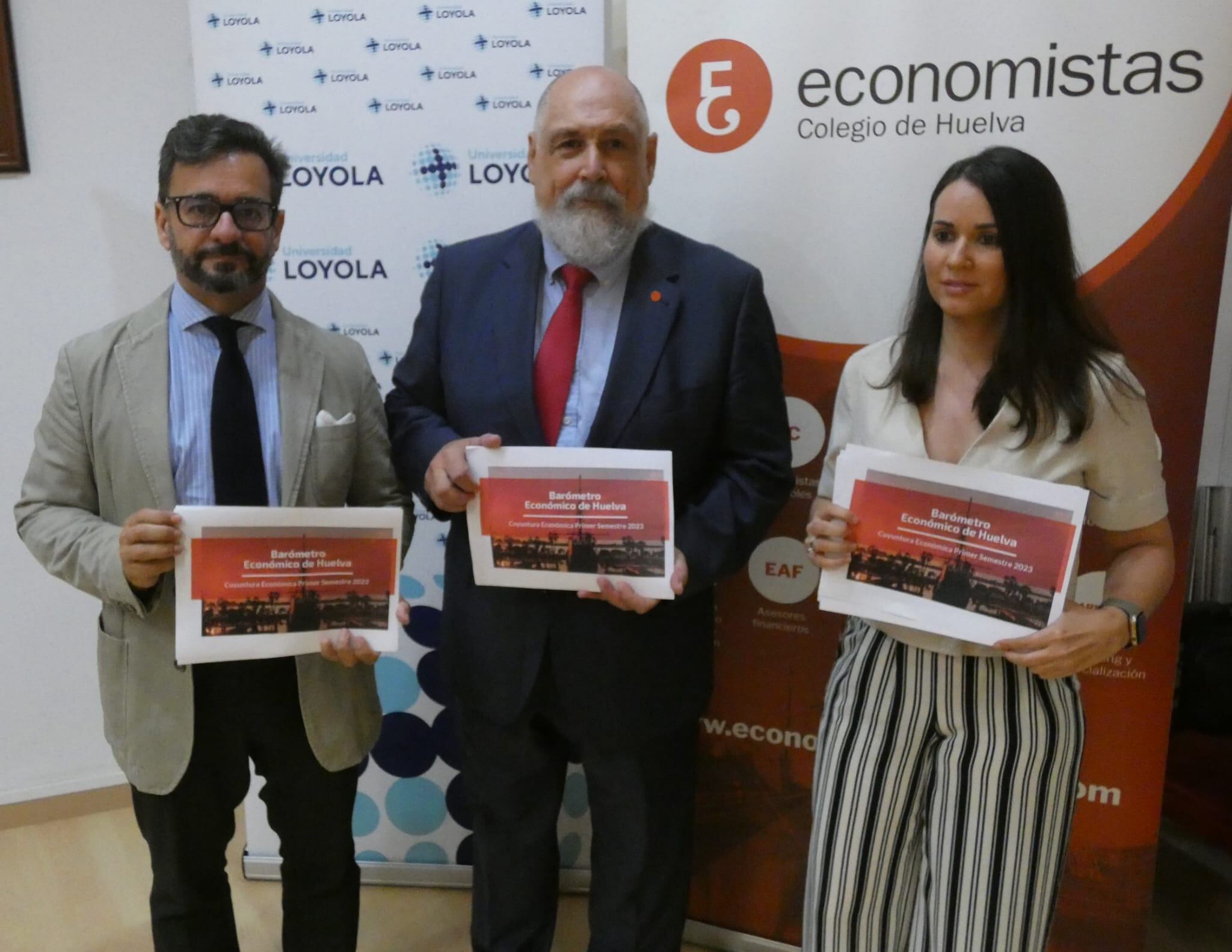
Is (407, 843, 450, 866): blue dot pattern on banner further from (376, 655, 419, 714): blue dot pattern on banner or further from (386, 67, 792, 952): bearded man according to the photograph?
(386, 67, 792, 952): bearded man

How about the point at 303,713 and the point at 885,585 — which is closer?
the point at 885,585

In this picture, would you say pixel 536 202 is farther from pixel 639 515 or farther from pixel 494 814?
pixel 494 814

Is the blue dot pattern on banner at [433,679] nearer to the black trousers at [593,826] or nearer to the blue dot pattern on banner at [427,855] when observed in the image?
the blue dot pattern on banner at [427,855]

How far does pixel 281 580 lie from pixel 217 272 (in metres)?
0.59

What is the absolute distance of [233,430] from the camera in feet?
5.85

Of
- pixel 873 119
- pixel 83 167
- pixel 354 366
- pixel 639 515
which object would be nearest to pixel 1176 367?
pixel 873 119

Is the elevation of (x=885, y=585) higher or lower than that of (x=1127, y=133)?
lower

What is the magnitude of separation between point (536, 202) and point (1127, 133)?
4.05ft

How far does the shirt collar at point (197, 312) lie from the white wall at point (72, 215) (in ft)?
4.54

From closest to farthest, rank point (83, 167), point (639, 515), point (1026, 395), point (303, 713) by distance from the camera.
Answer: point (1026, 395), point (639, 515), point (303, 713), point (83, 167)

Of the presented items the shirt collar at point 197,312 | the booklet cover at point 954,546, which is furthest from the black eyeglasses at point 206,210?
the booklet cover at point 954,546

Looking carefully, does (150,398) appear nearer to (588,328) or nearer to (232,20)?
(588,328)

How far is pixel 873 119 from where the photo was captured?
2.11m

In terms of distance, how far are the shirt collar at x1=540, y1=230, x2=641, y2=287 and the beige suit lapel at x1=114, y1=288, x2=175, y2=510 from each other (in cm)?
76
